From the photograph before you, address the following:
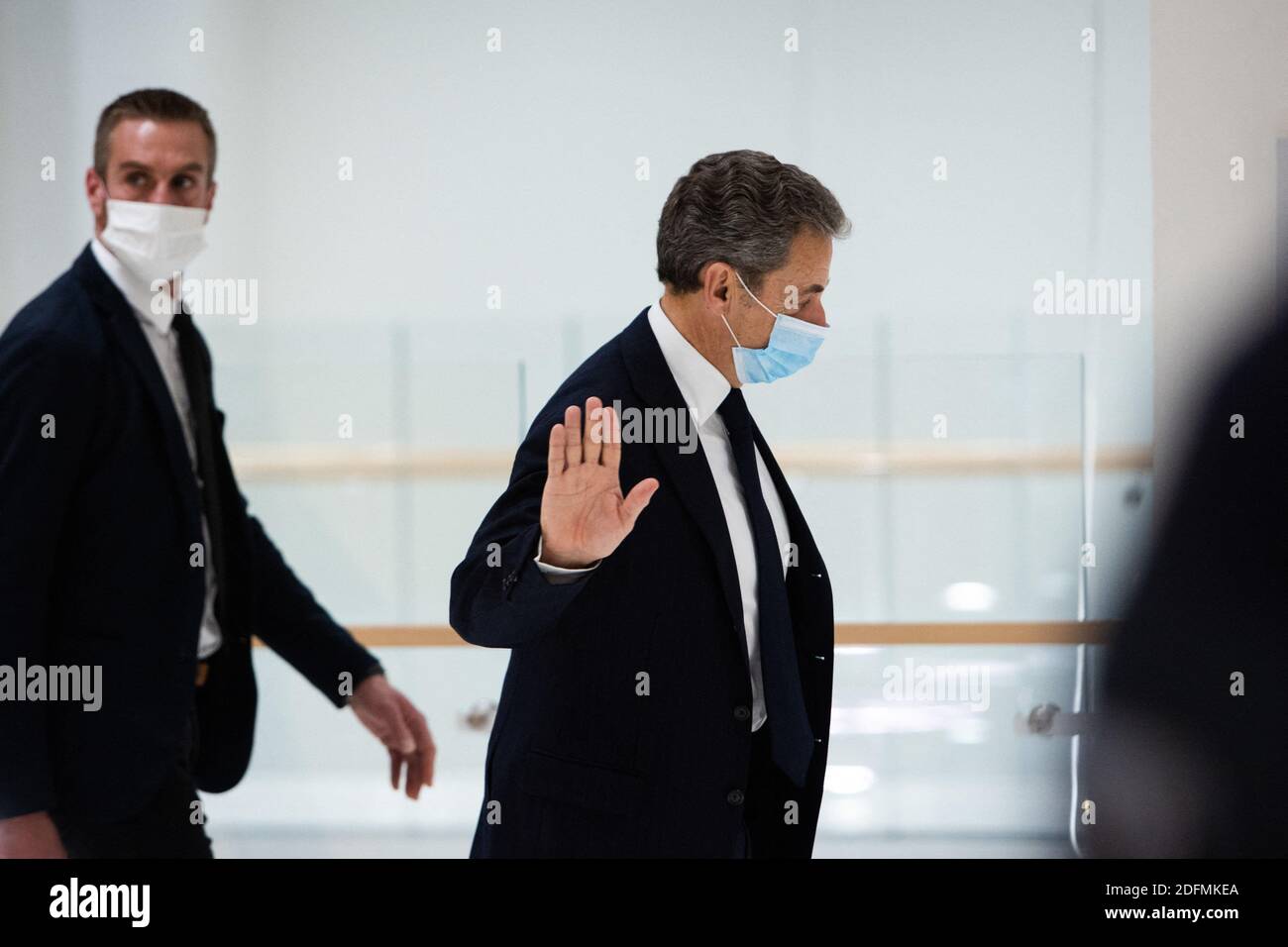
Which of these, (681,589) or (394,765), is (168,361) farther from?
(681,589)

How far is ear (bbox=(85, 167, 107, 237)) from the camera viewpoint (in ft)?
6.86

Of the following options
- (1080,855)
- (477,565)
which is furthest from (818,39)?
(1080,855)

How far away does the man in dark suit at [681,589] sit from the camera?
5.49ft

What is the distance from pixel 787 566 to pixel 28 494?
116 centimetres

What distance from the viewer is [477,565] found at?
63.1 inches

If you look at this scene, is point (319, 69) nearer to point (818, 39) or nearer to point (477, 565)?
point (818, 39)

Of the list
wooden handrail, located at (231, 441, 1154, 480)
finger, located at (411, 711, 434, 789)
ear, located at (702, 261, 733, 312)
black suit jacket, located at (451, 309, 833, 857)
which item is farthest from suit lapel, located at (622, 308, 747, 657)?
finger, located at (411, 711, 434, 789)

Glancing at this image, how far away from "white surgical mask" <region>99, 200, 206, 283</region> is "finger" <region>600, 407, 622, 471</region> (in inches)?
35.3

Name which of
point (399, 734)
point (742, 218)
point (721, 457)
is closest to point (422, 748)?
point (399, 734)

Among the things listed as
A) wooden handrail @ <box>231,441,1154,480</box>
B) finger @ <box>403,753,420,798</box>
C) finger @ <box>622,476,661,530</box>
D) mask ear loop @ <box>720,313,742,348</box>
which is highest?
mask ear loop @ <box>720,313,742,348</box>

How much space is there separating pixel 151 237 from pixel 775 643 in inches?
49.2

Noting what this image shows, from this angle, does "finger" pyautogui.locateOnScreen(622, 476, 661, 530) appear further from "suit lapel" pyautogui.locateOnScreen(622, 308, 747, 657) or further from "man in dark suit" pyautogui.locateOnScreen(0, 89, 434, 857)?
"man in dark suit" pyautogui.locateOnScreen(0, 89, 434, 857)
